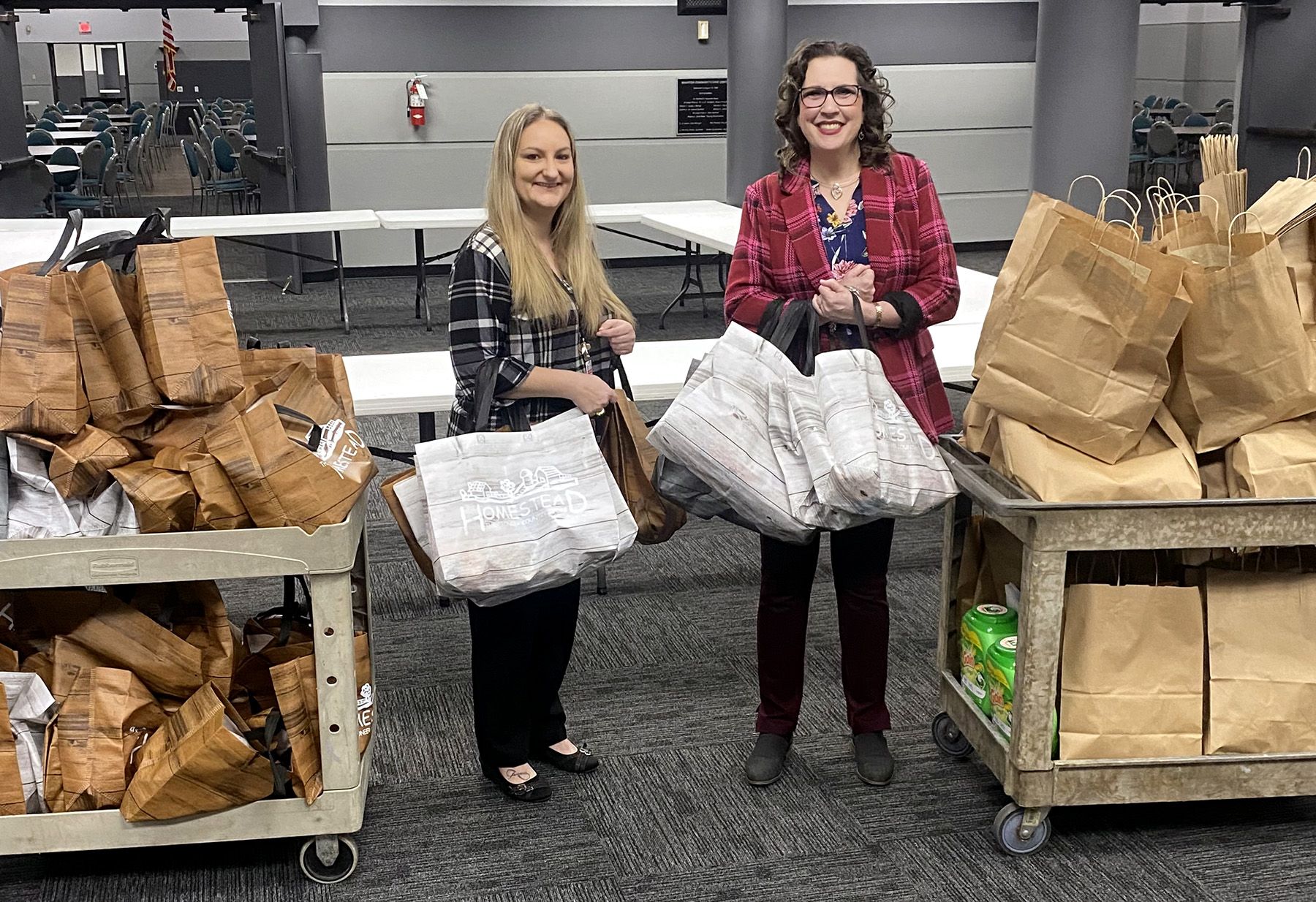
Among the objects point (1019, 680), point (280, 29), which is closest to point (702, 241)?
point (280, 29)

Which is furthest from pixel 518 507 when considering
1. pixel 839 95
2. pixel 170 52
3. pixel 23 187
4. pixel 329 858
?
pixel 170 52

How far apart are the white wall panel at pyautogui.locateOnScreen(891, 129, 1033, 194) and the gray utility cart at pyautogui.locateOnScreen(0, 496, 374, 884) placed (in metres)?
8.05

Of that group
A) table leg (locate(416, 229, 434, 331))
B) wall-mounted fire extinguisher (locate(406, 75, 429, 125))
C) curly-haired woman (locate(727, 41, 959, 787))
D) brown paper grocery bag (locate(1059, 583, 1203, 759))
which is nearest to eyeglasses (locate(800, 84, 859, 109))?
curly-haired woman (locate(727, 41, 959, 787))

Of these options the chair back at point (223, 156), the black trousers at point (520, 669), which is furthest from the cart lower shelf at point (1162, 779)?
the chair back at point (223, 156)

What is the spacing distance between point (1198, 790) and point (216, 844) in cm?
173

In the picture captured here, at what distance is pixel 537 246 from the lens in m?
2.16

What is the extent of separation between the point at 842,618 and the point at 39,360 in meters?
1.45

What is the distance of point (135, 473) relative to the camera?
1876mm

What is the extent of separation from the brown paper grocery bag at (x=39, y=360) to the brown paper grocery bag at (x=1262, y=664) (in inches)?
73.6

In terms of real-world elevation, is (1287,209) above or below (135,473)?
above

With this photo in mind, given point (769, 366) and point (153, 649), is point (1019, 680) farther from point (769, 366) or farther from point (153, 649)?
point (153, 649)

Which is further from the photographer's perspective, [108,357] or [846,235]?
[846,235]

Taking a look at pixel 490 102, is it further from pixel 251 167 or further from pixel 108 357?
pixel 108 357

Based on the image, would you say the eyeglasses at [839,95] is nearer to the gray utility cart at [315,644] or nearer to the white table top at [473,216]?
the gray utility cart at [315,644]
